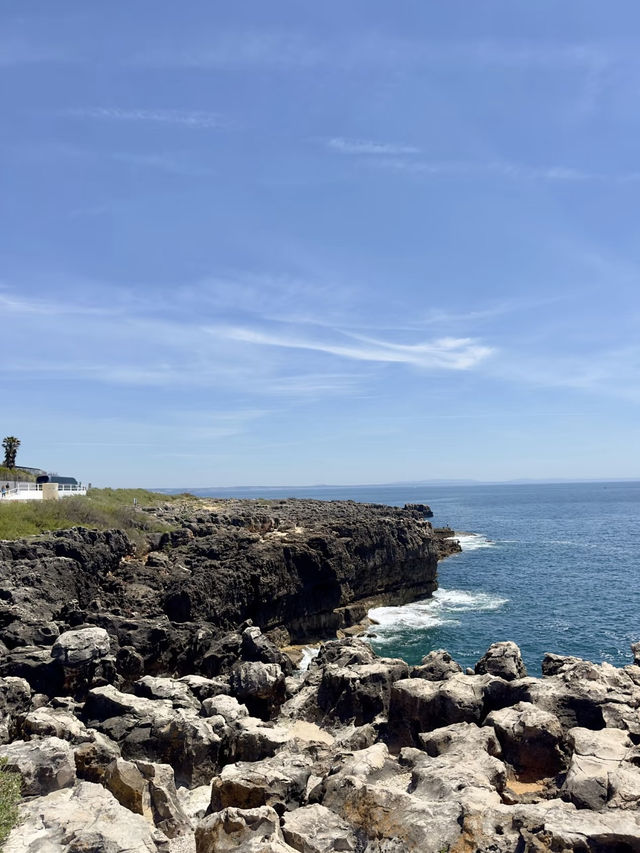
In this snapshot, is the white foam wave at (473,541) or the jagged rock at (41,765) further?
the white foam wave at (473,541)

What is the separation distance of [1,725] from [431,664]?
17470 mm

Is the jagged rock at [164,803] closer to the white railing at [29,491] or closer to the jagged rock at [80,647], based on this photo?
the jagged rock at [80,647]

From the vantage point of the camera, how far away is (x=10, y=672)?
24094mm

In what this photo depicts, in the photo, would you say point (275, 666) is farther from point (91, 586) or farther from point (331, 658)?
point (91, 586)

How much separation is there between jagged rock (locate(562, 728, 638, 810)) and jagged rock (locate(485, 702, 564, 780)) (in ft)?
2.03

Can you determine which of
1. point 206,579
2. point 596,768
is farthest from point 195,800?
point 206,579

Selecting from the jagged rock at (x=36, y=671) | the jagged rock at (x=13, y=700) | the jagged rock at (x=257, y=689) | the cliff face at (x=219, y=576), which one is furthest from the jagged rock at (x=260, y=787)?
the cliff face at (x=219, y=576)

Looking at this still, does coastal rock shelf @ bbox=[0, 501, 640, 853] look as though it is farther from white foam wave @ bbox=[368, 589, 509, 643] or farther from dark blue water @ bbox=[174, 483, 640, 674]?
white foam wave @ bbox=[368, 589, 509, 643]

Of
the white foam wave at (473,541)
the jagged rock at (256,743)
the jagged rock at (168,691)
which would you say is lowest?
the white foam wave at (473,541)

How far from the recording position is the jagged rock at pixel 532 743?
19.1 m

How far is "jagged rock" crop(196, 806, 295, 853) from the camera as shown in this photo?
43.0 ft

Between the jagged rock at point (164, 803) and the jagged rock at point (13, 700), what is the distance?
653cm

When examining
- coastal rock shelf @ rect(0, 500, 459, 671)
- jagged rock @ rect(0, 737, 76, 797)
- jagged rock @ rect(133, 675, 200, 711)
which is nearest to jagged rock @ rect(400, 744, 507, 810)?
jagged rock @ rect(133, 675, 200, 711)

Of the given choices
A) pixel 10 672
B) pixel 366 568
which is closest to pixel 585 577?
pixel 366 568
